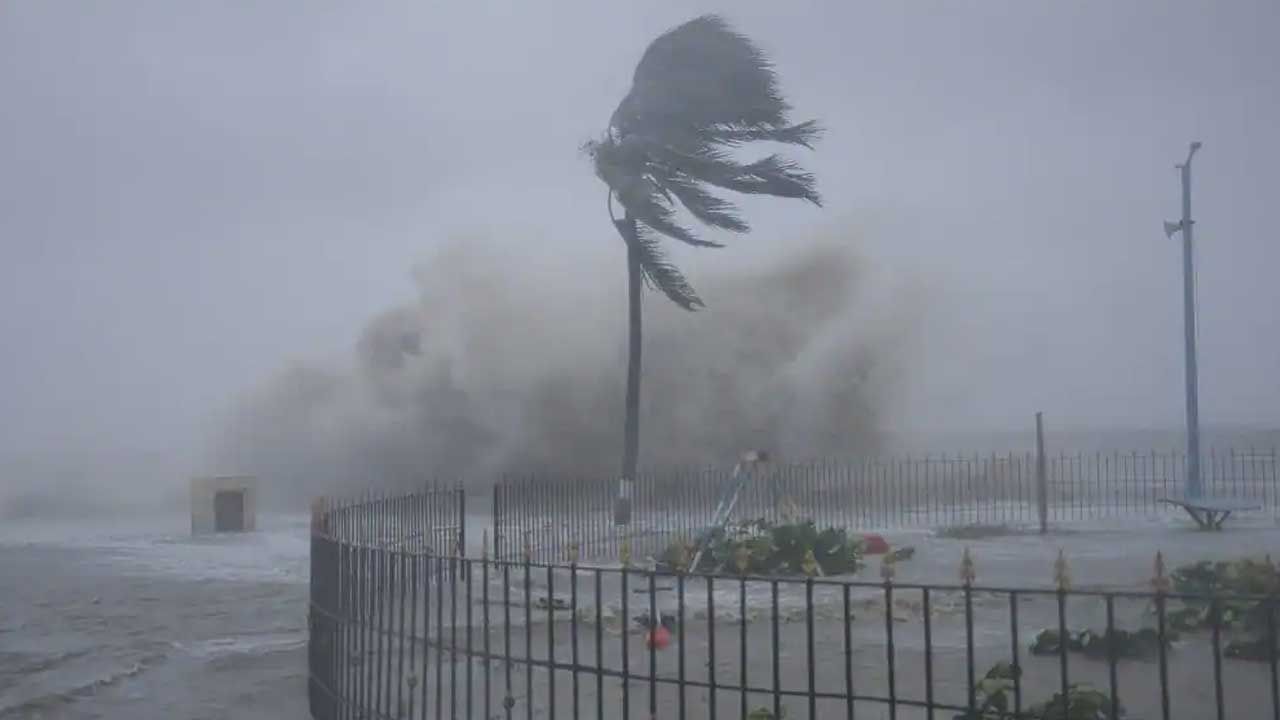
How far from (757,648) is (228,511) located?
2106 cm

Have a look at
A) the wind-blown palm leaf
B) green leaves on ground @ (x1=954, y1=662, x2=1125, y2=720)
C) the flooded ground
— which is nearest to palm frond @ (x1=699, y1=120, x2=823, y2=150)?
the wind-blown palm leaf

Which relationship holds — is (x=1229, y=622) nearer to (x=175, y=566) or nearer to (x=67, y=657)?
(x=67, y=657)

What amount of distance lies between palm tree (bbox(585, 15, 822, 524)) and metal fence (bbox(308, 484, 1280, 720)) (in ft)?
39.1

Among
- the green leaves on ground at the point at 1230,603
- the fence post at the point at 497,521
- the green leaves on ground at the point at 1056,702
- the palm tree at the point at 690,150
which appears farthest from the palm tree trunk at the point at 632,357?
the green leaves on ground at the point at 1056,702

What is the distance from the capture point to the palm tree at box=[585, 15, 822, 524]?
26.0 m

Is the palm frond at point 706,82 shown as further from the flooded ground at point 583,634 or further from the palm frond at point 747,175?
the flooded ground at point 583,634

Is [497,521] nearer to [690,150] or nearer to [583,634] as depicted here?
[583,634]

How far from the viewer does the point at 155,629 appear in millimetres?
14750

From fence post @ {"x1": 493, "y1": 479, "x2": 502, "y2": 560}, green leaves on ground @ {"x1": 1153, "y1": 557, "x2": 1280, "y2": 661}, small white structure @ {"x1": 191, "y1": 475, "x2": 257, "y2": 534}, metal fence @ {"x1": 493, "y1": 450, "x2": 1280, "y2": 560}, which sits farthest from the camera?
small white structure @ {"x1": 191, "y1": 475, "x2": 257, "y2": 534}

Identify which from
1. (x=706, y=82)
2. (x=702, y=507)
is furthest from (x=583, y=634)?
(x=706, y=82)

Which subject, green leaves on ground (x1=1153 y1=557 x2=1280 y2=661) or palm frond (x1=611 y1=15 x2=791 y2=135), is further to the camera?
palm frond (x1=611 y1=15 x2=791 y2=135)

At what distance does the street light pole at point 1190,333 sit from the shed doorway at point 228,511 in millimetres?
21264

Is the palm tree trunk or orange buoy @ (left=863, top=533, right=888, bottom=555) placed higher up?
the palm tree trunk

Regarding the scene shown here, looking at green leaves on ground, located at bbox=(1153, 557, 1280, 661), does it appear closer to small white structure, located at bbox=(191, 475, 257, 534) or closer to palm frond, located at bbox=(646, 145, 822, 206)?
palm frond, located at bbox=(646, 145, 822, 206)
